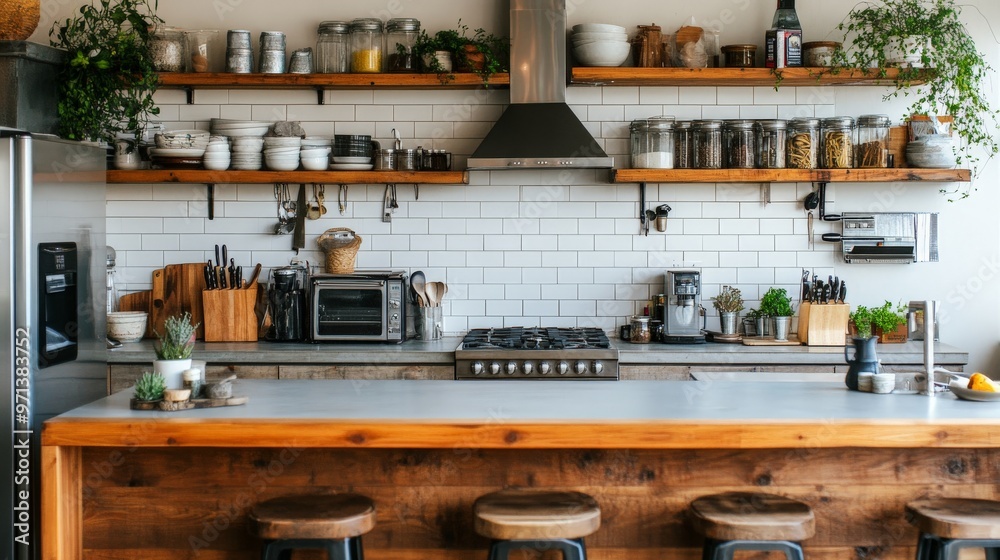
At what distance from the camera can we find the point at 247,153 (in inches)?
210

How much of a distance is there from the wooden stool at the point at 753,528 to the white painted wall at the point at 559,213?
112 inches

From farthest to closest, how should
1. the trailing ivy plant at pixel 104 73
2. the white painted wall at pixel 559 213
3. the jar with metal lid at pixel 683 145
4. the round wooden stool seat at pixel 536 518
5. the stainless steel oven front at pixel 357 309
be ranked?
the white painted wall at pixel 559 213 → the jar with metal lid at pixel 683 145 → the stainless steel oven front at pixel 357 309 → the trailing ivy plant at pixel 104 73 → the round wooden stool seat at pixel 536 518

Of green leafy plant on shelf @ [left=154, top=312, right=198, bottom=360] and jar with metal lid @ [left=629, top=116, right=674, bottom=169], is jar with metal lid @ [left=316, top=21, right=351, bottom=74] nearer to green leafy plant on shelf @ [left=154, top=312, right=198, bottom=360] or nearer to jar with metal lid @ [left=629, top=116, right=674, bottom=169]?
jar with metal lid @ [left=629, top=116, right=674, bottom=169]

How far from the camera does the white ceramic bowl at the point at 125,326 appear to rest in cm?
524

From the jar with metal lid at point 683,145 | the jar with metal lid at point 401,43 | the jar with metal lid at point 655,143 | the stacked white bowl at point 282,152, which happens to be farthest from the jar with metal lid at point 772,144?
the stacked white bowl at point 282,152

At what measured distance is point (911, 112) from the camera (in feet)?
17.9

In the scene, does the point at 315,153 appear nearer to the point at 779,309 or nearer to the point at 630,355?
the point at 630,355

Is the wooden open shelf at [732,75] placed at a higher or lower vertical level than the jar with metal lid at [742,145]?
higher

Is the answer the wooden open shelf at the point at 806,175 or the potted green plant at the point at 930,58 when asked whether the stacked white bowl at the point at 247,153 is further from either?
the potted green plant at the point at 930,58

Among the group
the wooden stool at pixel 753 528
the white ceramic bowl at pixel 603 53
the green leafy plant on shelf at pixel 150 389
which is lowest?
the wooden stool at pixel 753 528

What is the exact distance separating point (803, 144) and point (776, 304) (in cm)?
90

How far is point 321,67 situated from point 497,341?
1871 millimetres

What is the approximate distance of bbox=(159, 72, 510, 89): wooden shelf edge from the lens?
5.22 m

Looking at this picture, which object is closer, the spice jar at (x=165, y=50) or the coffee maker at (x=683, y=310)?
the coffee maker at (x=683, y=310)
